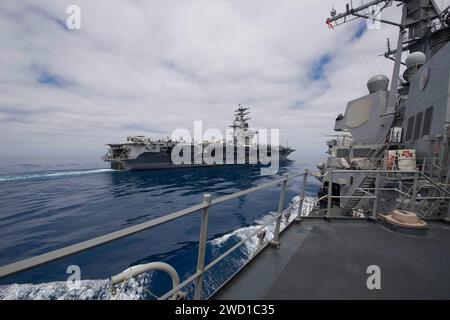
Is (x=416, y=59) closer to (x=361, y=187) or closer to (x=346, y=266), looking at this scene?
(x=361, y=187)

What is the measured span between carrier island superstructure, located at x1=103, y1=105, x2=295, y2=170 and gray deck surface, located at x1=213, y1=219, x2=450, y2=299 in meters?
32.4

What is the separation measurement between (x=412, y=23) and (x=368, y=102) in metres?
7.77

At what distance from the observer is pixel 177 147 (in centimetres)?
3569

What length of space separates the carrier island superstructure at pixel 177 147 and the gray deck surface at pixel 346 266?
3242 centimetres

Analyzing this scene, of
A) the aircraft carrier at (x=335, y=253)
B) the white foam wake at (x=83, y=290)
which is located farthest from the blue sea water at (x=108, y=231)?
the aircraft carrier at (x=335, y=253)

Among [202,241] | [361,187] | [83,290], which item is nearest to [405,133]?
[361,187]

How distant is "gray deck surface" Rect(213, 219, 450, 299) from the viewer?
228 centimetres

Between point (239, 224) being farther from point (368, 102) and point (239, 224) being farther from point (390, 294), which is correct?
point (368, 102)

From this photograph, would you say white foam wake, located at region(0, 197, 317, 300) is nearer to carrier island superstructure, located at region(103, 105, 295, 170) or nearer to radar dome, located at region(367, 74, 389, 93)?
radar dome, located at region(367, 74, 389, 93)

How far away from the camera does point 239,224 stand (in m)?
9.96

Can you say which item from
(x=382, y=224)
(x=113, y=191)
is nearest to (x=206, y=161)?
(x=113, y=191)

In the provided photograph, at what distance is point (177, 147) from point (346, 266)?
34.8 m

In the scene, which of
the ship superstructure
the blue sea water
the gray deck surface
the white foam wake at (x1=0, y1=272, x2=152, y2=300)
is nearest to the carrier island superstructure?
the blue sea water

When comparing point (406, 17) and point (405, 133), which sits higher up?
point (406, 17)
